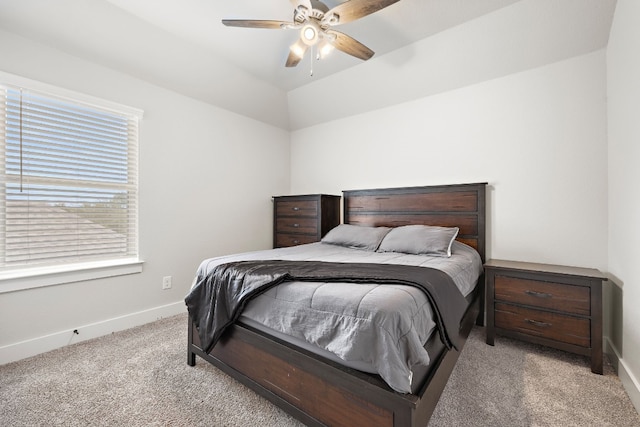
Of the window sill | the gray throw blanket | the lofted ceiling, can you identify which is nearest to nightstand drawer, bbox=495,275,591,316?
the gray throw blanket

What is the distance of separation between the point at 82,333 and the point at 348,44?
129 inches

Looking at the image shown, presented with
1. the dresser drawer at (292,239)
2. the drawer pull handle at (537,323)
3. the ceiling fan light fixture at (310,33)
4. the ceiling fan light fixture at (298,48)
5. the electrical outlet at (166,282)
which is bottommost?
the drawer pull handle at (537,323)

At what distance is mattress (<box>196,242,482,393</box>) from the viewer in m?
1.05

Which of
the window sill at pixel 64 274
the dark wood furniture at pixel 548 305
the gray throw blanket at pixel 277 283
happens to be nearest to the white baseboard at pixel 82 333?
the window sill at pixel 64 274

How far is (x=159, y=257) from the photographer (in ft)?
9.23

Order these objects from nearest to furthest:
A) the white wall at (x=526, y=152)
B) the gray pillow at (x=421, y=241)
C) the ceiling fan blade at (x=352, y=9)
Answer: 1. the ceiling fan blade at (x=352, y=9)
2. the white wall at (x=526, y=152)
3. the gray pillow at (x=421, y=241)

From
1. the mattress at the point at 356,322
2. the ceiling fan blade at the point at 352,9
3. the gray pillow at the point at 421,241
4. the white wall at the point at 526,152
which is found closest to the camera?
the mattress at the point at 356,322

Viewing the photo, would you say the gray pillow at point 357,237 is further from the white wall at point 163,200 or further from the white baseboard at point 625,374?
the white baseboard at point 625,374

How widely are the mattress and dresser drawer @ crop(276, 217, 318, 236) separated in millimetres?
2005

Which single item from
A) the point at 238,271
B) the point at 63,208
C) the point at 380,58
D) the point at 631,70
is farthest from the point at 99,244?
the point at 631,70

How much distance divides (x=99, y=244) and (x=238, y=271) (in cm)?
173

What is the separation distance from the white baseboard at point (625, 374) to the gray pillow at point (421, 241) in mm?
1200

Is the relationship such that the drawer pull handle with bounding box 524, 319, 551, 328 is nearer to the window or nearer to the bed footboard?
the bed footboard

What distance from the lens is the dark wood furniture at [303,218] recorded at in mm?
3484
